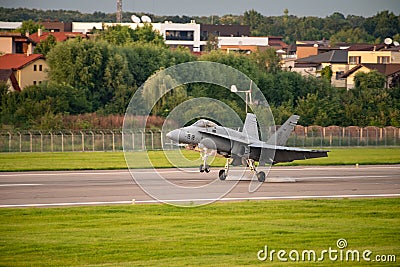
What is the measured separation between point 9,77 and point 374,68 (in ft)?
167

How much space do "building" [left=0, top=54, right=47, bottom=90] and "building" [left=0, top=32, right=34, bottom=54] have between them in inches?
504

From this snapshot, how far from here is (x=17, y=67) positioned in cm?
9831

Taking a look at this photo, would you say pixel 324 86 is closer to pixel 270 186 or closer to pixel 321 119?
pixel 321 119

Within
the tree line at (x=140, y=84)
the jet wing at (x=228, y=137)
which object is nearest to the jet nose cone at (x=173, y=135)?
the jet wing at (x=228, y=137)

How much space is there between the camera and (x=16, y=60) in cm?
10169

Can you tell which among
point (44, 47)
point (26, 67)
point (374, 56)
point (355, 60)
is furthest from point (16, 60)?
point (374, 56)

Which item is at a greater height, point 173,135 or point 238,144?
point 173,135

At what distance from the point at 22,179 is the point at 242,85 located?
51498 millimetres

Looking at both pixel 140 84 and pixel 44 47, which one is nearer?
pixel 140 84

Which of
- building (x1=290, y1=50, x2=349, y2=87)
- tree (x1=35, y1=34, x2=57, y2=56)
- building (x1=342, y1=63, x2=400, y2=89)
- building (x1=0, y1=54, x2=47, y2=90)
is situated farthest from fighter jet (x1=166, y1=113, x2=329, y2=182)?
building (x1=290, y1=50, x2=349, y2=87)

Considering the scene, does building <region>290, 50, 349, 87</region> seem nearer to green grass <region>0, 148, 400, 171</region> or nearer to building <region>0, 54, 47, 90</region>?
building <region>0, 54, 47, 90</region>

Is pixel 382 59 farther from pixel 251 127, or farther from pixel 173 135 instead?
pixel 173 135

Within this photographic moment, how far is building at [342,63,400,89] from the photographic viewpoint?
11687 cm

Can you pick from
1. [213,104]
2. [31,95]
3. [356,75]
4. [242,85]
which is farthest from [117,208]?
[356,75]
